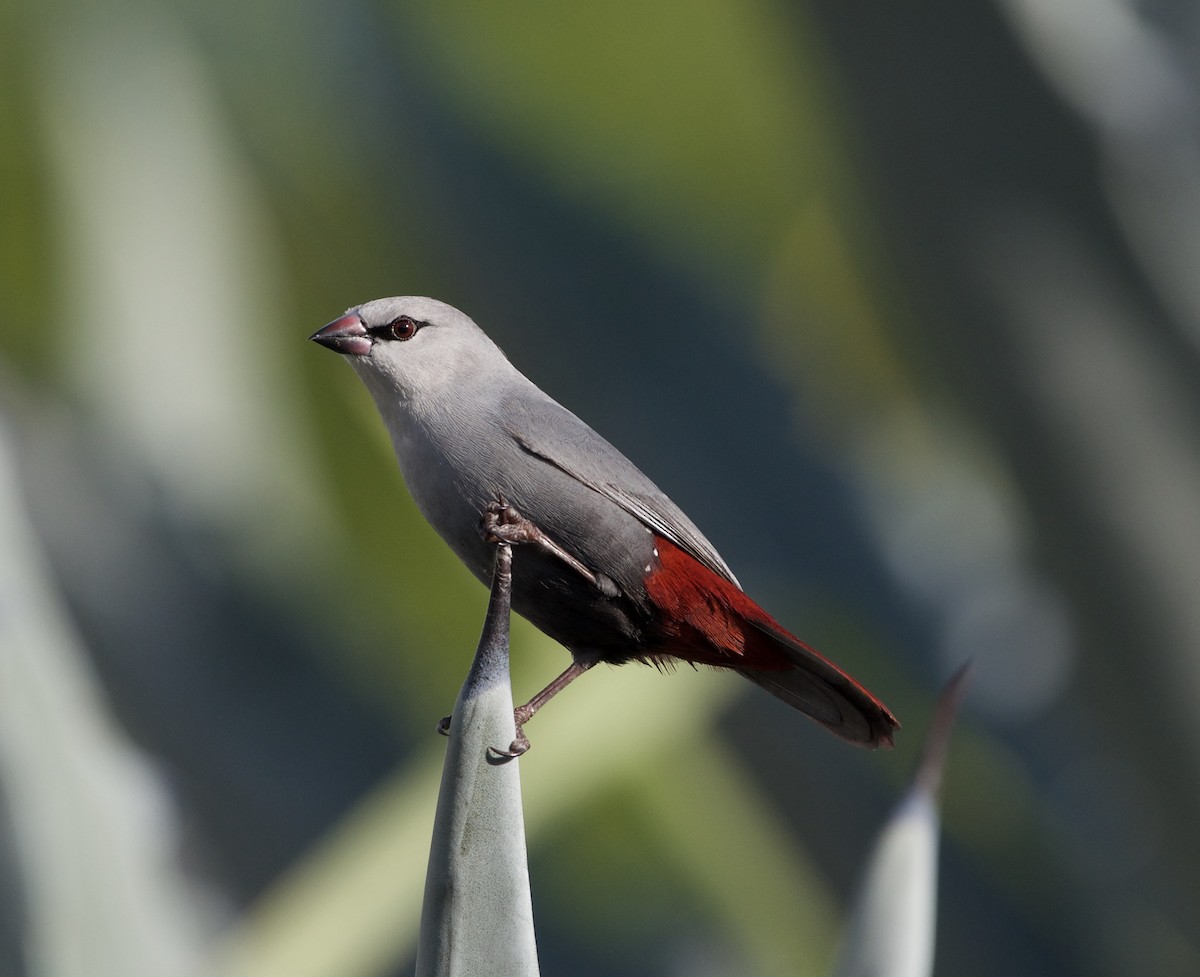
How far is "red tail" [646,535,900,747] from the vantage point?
1258 millimetres

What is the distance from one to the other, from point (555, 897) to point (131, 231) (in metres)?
1.85

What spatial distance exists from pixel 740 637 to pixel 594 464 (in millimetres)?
213

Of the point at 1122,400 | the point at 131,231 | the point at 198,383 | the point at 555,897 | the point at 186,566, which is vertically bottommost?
the point at 555,897

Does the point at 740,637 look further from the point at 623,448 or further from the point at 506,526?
the point at 623,448

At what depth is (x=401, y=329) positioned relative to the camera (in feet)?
4.45

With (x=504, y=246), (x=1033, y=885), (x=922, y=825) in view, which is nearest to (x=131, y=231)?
(x=504, y=246)

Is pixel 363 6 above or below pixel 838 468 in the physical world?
above

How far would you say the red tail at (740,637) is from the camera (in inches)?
49.5

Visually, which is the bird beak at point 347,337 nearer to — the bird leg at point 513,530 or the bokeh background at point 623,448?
the bird leg at point 513,530

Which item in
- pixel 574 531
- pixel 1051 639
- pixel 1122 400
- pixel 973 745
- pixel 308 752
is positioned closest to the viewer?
pixel 574 531

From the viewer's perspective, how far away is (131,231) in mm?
3371

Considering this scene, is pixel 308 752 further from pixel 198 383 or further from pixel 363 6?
pixel 363 6

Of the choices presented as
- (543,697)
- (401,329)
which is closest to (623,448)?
(401,329)

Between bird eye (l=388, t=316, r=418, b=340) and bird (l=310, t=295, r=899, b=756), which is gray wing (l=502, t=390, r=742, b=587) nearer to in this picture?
bird (l=310, t=295, r=899, b=756)
